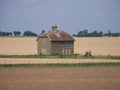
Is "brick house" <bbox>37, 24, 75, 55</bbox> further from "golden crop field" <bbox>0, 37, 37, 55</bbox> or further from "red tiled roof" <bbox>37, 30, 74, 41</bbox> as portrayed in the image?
"golden crop field" <bbox>0, 37, 37, 55</bbox>

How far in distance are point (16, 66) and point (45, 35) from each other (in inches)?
936

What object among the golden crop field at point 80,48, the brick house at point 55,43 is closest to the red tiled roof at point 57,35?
the brick house at point 55,43

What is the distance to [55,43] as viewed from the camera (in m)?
63.9

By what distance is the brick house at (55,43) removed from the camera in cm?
6362

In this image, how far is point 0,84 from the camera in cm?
2577

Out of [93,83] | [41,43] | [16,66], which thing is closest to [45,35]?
[41,43]

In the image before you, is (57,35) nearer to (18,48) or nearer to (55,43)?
(55,43)

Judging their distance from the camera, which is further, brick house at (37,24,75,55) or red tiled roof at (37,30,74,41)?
red tiled roof at (37,30,74,41)

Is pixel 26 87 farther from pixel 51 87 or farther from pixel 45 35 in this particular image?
pixel 45 35

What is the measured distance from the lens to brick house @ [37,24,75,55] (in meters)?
63.6

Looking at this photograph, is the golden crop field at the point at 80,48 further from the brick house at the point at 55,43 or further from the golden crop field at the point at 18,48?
the brick house at the point at 55,43

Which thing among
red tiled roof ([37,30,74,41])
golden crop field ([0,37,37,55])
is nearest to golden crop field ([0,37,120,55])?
golden crop field ([0,37,37,55])

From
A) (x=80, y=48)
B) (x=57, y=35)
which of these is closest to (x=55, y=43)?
(x=57, y=35)

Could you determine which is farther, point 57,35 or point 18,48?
point 18,48
